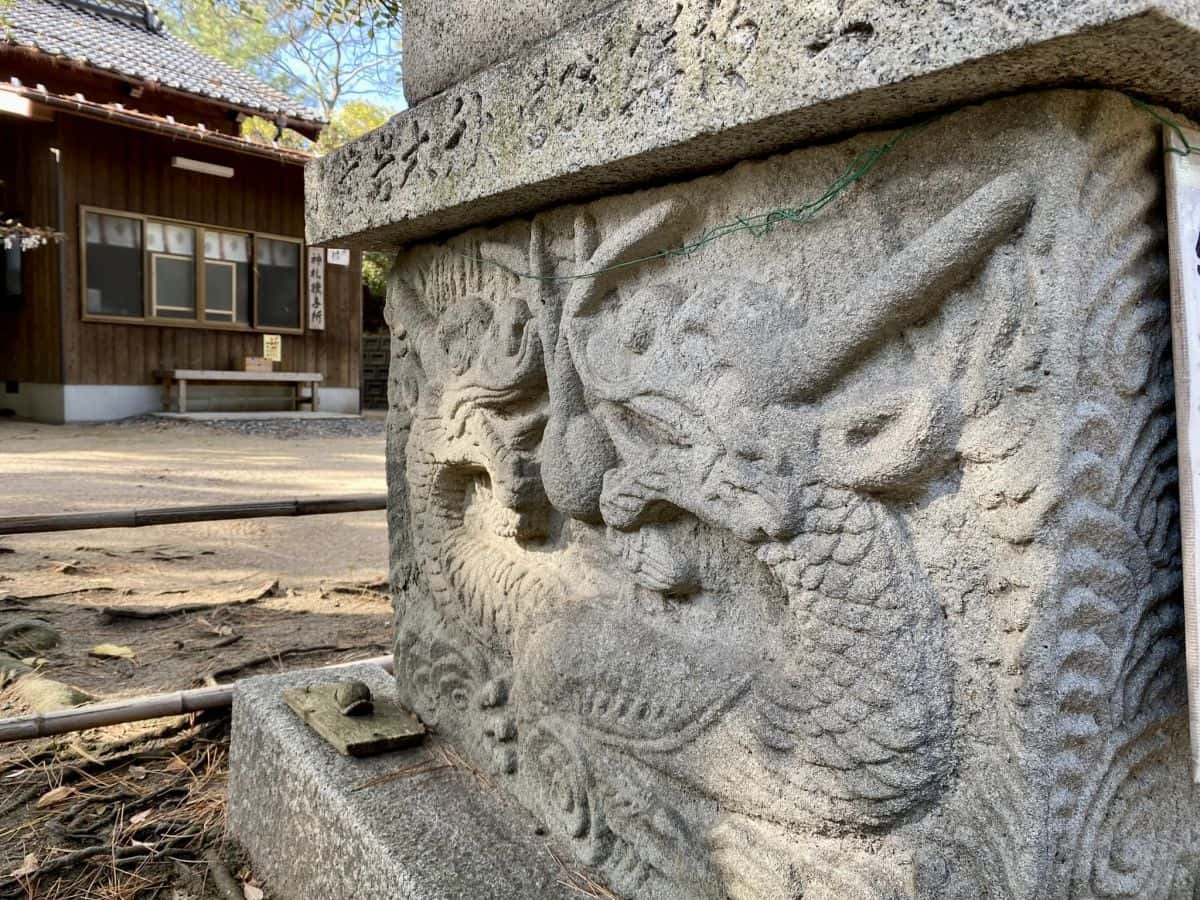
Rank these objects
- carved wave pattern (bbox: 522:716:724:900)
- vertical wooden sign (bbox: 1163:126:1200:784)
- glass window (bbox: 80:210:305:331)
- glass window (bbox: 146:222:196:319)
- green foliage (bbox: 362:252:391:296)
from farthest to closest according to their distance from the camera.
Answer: green foliage (bbox: 362:252:391:296)
glass window (bbox: 146:222:196:319)
glass window (bbox: 80:210:305:331)
carved wave pattern (bbox: 522:716:724:900)
vertical wooden sign (bbox: 1163:126:1200:784)

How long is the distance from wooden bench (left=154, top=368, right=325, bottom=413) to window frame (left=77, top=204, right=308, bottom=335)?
1.74ft

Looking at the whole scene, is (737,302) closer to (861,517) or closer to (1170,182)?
(861,517)

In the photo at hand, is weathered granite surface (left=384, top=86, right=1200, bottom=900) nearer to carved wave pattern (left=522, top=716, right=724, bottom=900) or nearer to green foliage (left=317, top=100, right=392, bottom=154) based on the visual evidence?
carved wave pattern (left=522, top=716, right=724, bottom=900)

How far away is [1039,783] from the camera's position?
868 millimetres

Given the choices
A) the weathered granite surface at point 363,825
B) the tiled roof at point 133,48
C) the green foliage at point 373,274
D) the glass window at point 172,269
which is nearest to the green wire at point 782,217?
the weathered granite surface at point 363,825

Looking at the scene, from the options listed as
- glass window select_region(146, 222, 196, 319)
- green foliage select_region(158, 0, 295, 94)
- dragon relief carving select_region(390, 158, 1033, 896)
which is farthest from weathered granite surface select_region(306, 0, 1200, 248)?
green foliage select_region(158, 0, 295, 94)

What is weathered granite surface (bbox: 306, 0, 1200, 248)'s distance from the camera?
0.77 metres

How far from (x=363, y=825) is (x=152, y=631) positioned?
7.57ft

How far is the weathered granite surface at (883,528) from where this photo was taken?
860 millimetres

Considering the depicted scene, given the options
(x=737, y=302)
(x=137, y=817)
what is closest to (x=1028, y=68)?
(x=737, y=302)

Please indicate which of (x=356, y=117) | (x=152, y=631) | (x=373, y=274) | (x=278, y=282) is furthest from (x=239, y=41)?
(x=152, y=631)

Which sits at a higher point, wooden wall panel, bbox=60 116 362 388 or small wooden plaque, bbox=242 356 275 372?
wooden wall panel, bbox=60 116 362 388

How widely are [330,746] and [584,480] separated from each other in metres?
0.81

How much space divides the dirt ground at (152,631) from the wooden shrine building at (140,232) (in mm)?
3359
